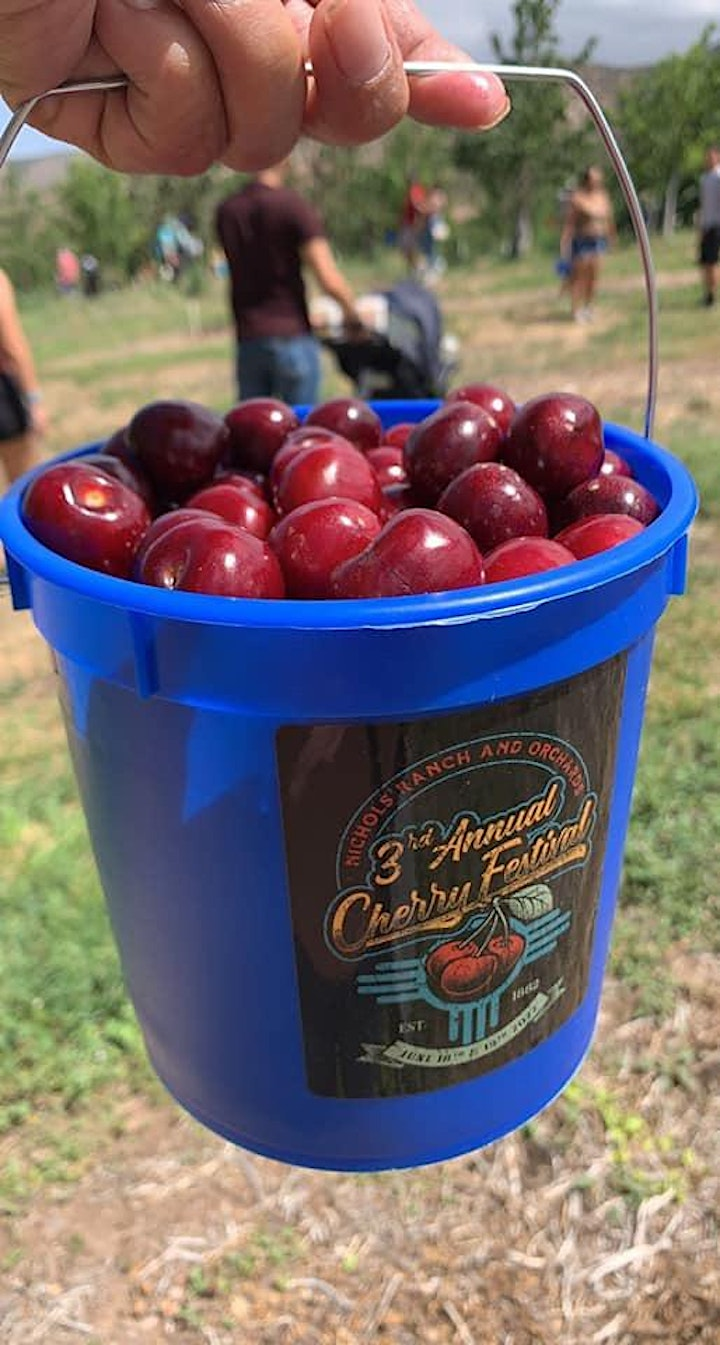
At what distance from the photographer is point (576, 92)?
4.68 feet

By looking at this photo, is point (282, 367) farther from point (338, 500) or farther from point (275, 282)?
point (338, 500)

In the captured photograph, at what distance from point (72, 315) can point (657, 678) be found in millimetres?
21352

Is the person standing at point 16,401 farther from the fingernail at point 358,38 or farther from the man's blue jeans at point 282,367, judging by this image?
the fingernail at point 358,38

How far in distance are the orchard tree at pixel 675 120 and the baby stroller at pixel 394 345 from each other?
167 cm

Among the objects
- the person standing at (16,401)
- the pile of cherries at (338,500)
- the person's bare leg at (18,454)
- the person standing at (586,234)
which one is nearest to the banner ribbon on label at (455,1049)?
the pile of cherries at (338,500)

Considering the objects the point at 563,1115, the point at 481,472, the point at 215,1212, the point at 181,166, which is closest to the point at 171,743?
the point at 481,472

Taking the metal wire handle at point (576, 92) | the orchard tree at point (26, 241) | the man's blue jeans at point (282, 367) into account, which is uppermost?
the metal wire handle at point (576, 92)

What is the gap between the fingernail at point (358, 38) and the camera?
114 centimetres

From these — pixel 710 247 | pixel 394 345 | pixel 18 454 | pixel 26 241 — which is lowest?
pixel 26 241

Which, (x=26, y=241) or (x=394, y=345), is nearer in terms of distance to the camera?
(x=394, y=345)

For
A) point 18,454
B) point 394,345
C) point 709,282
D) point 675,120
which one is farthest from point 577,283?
point 18,454

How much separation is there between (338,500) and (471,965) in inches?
21.8

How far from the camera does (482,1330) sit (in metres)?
1.81

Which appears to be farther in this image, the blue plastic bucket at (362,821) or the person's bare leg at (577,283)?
the person's bare leg at (577,283)
